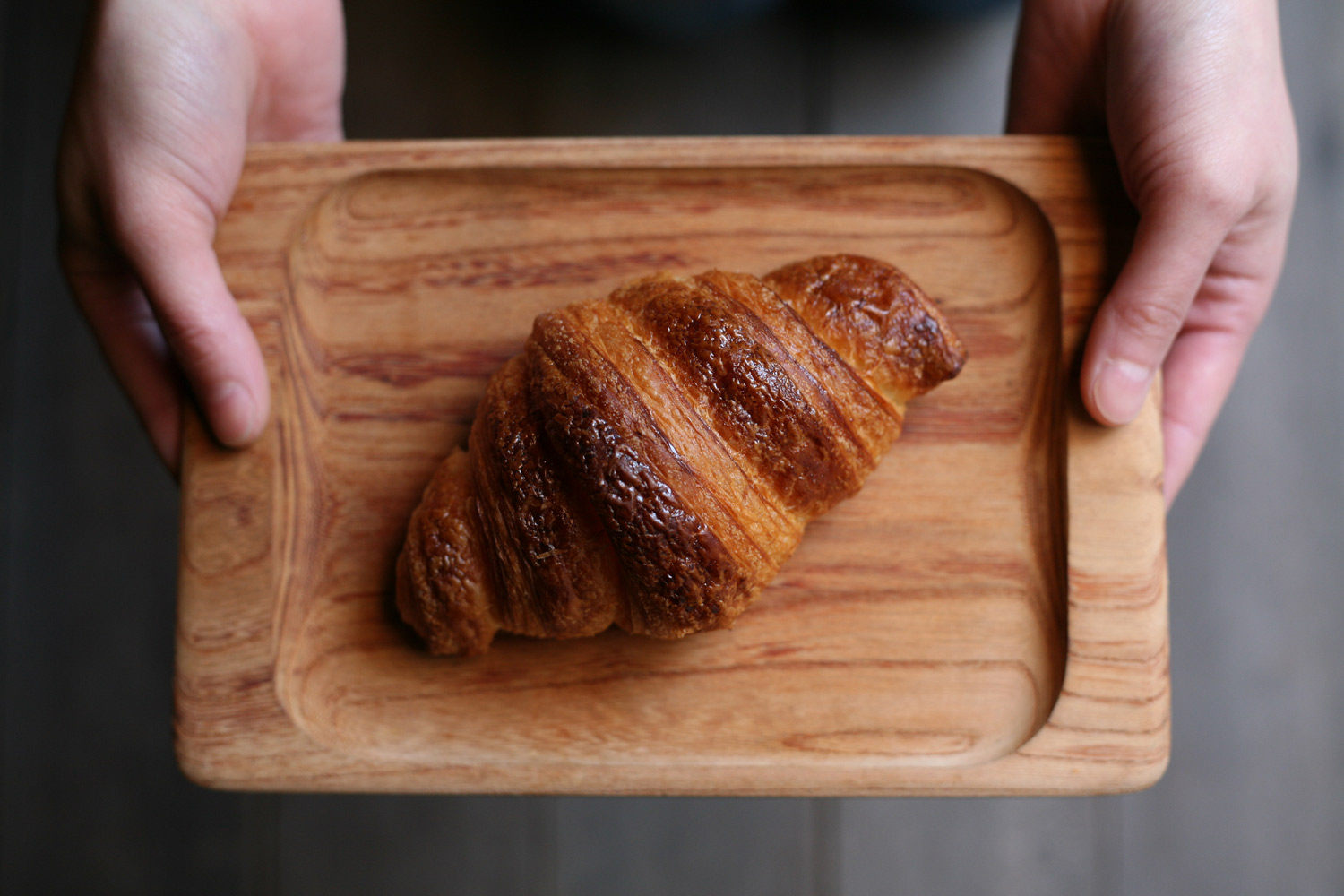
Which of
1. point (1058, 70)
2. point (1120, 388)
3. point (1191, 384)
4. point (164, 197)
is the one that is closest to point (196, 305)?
point (164, 197)

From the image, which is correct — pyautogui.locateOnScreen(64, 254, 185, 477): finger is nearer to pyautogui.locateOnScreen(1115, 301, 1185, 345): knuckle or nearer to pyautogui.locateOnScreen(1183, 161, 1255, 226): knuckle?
pyautogui.locateOnScreen(1115, 301, 1185, 345): knuckle

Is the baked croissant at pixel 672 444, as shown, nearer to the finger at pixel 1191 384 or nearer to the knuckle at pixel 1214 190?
the knuckle at pixel 1214 190

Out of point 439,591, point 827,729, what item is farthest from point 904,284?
point 439,591

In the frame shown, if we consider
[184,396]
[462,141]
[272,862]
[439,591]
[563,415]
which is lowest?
[272,862]

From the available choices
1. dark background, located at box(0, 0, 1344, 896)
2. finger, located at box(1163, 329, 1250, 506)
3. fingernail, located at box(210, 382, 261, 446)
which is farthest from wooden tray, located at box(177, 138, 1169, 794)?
dark background, located at box(0, 0, 1344, 896)

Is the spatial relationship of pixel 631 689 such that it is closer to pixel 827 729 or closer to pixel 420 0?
pixel 827 729
